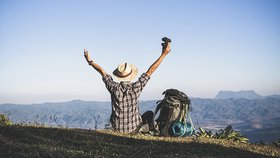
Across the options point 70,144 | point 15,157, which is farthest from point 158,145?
point 15,157

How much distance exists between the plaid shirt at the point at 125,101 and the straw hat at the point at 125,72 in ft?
1.25

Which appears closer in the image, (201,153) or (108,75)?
(201,153)

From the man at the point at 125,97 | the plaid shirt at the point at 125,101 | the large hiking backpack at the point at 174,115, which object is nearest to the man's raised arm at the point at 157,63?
the man at the point at 125,97

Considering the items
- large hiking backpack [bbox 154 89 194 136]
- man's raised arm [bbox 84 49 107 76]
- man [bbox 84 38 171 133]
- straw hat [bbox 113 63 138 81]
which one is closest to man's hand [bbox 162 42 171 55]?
man [bbox 84 38 171 133]

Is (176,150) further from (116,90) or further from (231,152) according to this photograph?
(116,90)

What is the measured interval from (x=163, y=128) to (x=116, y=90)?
2009mm

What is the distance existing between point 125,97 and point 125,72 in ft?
3.00

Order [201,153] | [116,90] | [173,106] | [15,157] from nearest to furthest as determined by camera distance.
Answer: [15,157], [201,153], [116,90], [173,106]

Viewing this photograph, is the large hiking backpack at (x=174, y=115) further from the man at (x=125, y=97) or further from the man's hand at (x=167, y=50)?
the man's hand at (x=167, y=50)

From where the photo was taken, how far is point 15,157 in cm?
596

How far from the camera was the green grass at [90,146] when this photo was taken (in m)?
6.61

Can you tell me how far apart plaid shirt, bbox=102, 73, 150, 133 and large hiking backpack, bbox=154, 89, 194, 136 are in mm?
1113

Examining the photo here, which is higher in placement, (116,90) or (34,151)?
(116,90)

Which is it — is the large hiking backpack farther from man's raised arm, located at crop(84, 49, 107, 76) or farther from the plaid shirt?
man's raised arm, located at crop(84, 49, 107, 76)
